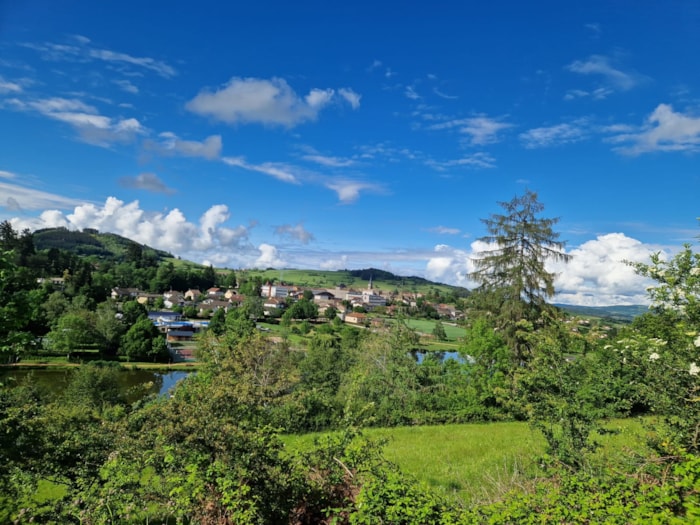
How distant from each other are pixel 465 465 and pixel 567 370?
10.6ft

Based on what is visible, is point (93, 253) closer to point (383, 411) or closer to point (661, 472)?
point (383, 411)

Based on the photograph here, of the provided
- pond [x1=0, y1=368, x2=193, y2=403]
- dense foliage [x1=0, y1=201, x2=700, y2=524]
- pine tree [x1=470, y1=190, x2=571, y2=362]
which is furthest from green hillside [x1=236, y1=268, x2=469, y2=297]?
dense foliage [x1=0, y1=201, x2=700, y2=524]

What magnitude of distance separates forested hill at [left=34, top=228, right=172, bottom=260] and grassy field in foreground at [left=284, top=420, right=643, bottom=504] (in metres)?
149

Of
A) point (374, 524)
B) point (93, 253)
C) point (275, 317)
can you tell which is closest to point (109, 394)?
point (374, 524)

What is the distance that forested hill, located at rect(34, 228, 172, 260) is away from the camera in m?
147

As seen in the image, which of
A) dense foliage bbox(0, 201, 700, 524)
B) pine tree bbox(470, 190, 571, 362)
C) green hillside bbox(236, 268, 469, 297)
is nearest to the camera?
dense foliage bbox(0, 201, 700, 524)

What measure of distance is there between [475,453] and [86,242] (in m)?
192

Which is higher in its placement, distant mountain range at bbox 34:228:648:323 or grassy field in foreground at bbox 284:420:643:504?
distant mountain range at bbox 34:228:648:323

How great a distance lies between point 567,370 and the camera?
6.77 metres

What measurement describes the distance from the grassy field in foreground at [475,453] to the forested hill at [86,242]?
14948cm

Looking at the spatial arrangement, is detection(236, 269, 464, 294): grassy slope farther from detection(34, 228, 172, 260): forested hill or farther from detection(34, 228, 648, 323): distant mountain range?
detection(34, 228, 172, 260): forested hill

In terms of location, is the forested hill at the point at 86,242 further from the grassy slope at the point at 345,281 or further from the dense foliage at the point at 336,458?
the dense foliage at the point at 336,458

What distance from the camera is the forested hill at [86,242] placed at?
147250mm

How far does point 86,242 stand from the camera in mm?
162375
